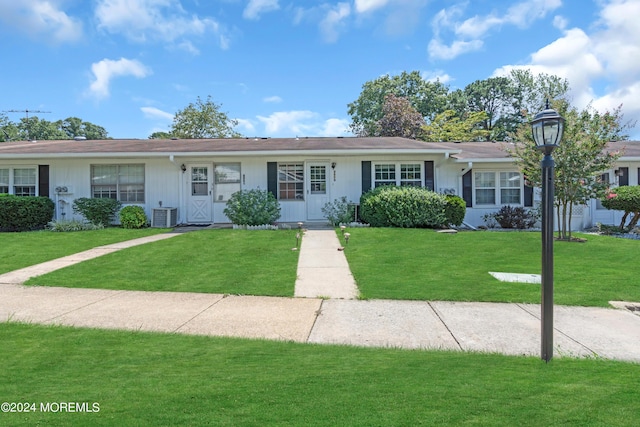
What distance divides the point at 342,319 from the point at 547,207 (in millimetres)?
2718

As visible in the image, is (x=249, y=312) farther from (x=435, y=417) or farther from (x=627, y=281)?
(x=627, y=281)

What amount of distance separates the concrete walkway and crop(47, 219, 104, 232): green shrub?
710 cm

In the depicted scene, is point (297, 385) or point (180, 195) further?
point (180, 195)

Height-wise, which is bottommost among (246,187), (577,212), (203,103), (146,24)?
(577,212)

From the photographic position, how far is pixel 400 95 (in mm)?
37812

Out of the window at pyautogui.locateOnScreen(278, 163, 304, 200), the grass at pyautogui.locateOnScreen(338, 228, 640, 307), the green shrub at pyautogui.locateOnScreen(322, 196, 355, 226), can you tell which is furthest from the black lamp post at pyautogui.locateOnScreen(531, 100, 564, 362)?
the window at pyautogui.locateOnScreen(278, 163, 304, 200)

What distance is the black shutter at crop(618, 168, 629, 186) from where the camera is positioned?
572 inches

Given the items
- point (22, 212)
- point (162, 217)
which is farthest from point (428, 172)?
point (22, 212)

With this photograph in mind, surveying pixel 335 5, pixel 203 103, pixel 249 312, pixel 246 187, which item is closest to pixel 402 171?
pixel 246 187

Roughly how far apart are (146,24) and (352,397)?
15.5m

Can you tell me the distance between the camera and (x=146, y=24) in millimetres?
13961

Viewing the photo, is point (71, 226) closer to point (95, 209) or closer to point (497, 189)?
point (95, 209)

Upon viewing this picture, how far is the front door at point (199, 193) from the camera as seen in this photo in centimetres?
1395

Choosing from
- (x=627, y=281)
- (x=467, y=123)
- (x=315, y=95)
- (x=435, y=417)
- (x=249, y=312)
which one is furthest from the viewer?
(x=467, y=123)
